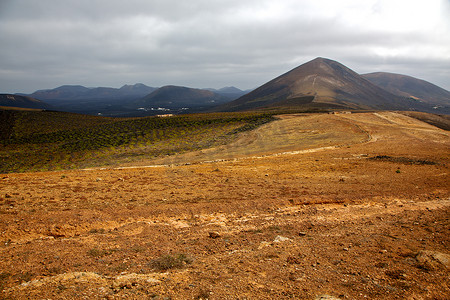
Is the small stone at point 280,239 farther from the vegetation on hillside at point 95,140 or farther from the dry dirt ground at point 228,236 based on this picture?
the vegetation on hillside at point 95,140

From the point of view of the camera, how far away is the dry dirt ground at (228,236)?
624 centimetres

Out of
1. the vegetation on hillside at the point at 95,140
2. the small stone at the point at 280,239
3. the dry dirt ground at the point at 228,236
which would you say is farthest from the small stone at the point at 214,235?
the vegetation on hillside at the point at 95,140

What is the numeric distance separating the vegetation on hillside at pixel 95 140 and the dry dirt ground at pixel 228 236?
81.0 ft

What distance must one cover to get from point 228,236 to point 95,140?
5425 cm

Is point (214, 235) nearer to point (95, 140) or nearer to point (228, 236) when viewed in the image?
point (228, 236)

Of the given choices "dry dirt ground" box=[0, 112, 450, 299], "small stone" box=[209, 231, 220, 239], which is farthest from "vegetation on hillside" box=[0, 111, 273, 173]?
"small stone" box=[209, 231, 220, 239]

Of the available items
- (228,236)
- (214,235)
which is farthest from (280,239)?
(214,235)

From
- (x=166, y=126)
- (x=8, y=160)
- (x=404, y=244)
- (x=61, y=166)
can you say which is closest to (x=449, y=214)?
(x=404, y=244)

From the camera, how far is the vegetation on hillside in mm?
41000

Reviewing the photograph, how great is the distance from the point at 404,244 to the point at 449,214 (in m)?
4.21

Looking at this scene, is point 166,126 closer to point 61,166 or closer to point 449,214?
point 61,166

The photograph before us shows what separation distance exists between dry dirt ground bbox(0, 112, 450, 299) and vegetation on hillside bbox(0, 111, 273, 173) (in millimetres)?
24698

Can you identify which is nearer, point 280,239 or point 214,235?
point 280,239

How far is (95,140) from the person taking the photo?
55.6 m
